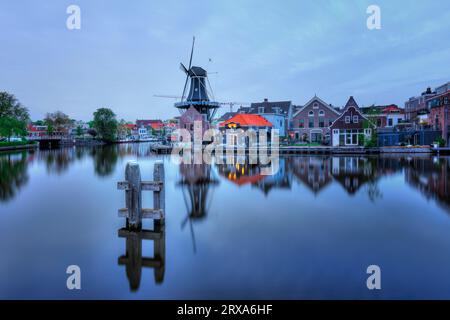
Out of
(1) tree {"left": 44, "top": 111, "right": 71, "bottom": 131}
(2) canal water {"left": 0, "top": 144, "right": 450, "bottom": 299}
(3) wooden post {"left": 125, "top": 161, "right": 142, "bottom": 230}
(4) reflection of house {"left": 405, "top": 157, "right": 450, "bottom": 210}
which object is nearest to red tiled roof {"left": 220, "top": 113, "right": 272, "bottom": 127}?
(4) reflection of house {"left": 405, "top": 157, "right": 450, "bottom": 210}

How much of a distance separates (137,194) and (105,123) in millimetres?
87667

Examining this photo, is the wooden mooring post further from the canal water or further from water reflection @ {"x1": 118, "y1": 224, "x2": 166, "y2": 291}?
the canal water

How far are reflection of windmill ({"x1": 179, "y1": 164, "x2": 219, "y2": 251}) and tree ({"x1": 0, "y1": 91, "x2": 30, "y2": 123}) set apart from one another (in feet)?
176

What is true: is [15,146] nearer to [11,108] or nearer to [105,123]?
[11,108]

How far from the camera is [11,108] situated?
60688 millimetres

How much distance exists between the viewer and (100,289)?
6.20 m

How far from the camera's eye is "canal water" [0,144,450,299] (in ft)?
20.3

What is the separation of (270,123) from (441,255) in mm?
44527

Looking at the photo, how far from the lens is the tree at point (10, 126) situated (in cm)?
5400

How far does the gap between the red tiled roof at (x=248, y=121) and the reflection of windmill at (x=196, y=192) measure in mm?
23073

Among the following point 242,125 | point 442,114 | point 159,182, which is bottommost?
point 159,182

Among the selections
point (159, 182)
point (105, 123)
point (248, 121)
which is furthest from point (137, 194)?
point (105, 123)

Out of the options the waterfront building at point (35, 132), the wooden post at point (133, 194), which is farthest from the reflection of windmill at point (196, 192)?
the waterfront building at point (35, 132)
